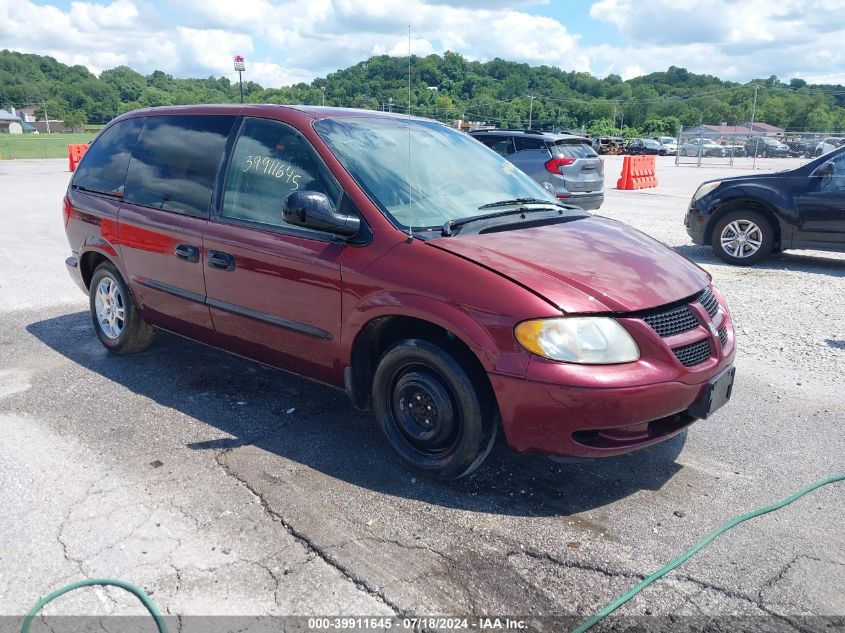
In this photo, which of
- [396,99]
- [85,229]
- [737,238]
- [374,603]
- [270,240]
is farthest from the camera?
[737,238]

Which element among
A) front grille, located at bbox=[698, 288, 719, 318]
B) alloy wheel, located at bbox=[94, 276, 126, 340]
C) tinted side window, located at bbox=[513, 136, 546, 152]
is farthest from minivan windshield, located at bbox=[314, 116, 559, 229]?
tinted side window, located at bbox=[513, 136, 546, 152]

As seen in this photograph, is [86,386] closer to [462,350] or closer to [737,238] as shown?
[462,350]

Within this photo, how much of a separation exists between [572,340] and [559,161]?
412 inches

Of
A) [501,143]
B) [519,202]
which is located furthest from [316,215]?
[501,143]

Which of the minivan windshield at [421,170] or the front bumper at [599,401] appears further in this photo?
the minivan windshield at [421,170]

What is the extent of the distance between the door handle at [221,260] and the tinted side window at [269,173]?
0.79ft

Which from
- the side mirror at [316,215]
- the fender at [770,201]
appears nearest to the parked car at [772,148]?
the fender at [770,201]

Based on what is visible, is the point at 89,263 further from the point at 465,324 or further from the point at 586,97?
the point at 586,97

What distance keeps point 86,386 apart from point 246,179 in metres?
1.94

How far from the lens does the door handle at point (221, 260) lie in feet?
13.5

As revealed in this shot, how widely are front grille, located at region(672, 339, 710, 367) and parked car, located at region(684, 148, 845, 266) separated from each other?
20.7ft

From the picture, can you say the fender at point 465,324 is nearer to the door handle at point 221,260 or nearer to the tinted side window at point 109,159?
the door handle at point 221,260

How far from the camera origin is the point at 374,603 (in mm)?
2619

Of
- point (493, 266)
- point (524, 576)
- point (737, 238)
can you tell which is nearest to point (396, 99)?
point (493, 266)
